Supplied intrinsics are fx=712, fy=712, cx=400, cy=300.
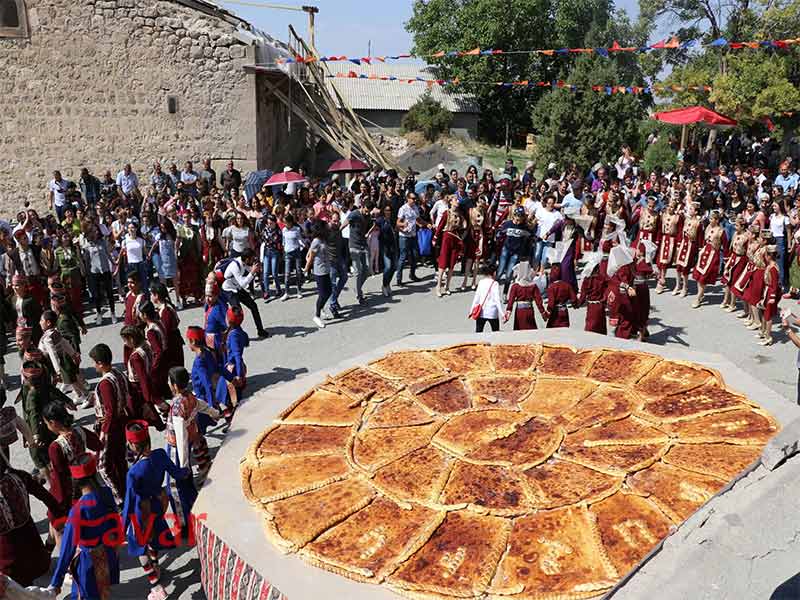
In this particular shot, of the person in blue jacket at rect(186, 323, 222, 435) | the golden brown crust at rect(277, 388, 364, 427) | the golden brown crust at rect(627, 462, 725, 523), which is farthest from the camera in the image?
the person in blue jacket at rect(186, 323, 222, 435)

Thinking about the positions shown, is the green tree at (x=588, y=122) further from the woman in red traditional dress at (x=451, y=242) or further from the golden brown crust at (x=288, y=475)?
the golden brown crust at (x=288, y=475)

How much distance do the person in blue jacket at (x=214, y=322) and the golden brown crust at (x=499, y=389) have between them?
3.25 metres

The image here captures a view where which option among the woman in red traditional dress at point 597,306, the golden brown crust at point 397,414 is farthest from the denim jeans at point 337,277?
the golden brown crust at point 397,414

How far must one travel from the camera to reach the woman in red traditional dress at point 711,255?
11086 mm

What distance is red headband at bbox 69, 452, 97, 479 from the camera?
4680 mm

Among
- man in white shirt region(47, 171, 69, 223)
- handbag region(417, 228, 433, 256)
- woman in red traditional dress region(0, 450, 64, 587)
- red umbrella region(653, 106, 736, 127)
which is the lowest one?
woman in red traditional dress region(0, 450, 64, 587)

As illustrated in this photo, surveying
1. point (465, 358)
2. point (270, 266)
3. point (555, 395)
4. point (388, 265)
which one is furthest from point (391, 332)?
point (555, 395)

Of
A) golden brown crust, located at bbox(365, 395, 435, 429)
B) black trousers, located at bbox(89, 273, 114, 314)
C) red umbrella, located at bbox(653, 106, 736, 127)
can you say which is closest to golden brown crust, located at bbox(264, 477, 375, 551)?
golden brown crust, located at bbox(365, 395, 435, 429)

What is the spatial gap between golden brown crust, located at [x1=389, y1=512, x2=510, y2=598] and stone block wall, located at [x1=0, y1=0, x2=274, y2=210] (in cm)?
1537

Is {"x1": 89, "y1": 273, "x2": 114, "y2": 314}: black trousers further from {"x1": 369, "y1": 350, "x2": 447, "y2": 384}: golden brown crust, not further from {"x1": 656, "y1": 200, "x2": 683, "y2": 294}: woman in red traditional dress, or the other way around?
{"x1": 656, "y1": 200, "x2": 683, "y2": 294}: woman in red traditional dress

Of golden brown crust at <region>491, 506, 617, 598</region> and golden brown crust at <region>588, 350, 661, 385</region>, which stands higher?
golden brown crust at <region>588, 350, 661, 385</region>

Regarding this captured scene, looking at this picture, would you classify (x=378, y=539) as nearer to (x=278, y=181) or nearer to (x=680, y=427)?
(x=680, y=427)

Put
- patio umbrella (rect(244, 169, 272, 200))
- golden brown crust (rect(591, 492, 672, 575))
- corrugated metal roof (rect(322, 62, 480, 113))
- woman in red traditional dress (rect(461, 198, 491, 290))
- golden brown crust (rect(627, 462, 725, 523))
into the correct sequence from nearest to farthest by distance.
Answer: golden brown crust (rect(591, 492, 672, 575))
golden brown crust (rect(627, 462, 725, 523))
woman in red traditional dress (rect(461, 198, 491, 290))
patio umbrella (rect(244, 169, 272, 200))
corrugated metal roof (rect(322, 62, 480, 113))

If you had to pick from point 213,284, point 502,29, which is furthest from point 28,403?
point 502,29
